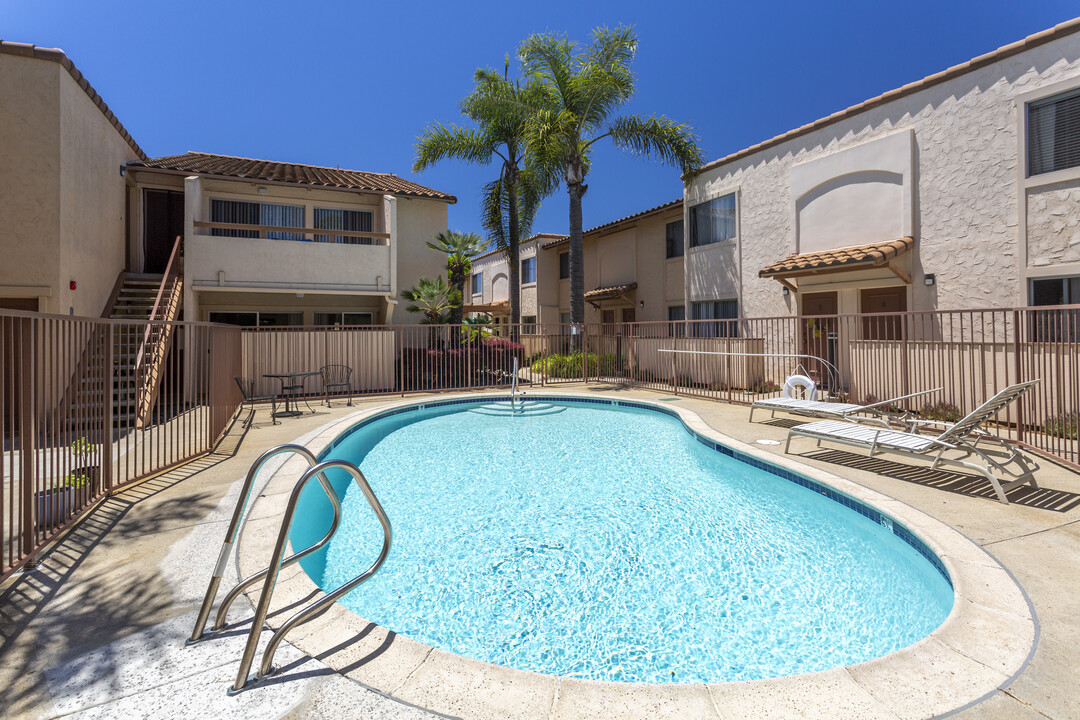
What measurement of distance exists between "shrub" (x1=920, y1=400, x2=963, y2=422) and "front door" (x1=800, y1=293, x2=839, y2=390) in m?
3.13

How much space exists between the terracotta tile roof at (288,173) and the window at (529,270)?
7.94m

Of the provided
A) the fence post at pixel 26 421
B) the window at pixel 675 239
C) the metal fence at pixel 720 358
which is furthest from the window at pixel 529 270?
the fence post at pixel 26 421

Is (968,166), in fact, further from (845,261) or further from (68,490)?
(68,490)

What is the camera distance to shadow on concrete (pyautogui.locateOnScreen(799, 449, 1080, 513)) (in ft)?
15.6

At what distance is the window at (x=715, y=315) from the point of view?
15680 millimetres

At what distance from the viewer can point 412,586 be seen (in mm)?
4020

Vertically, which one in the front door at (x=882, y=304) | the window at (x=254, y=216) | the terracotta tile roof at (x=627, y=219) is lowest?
the front door at (x=882, y=304)

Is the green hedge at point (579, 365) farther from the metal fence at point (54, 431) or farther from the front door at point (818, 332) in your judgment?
the metal fence at point (54, 431)

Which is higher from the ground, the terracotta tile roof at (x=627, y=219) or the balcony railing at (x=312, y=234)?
the terracotta tile roof at (x=627, y=219)

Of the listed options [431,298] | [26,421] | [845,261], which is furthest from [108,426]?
[845,261]

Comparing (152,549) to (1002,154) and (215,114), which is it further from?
(215,114)

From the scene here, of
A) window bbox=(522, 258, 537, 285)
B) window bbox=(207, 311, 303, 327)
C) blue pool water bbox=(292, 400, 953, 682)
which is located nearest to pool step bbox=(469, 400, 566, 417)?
blue pool water bbox=(292, 400, 953, 682)

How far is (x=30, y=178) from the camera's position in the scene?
9672 millimetres

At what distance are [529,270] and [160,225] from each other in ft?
52.6
